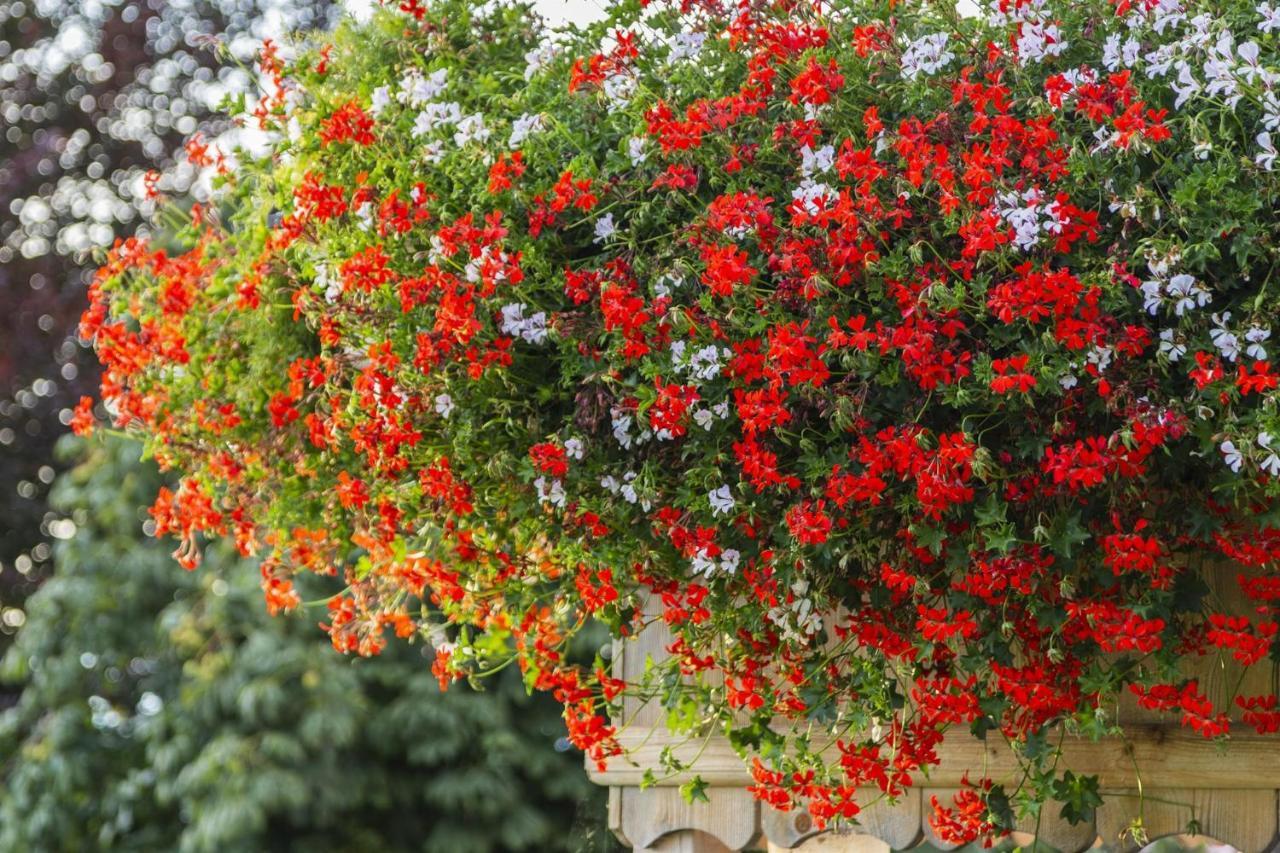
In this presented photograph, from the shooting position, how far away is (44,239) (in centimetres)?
614

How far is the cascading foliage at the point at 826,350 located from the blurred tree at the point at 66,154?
411 cm

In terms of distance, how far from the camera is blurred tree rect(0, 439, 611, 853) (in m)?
4.59

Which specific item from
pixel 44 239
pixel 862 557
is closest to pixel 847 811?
pixel 862 557

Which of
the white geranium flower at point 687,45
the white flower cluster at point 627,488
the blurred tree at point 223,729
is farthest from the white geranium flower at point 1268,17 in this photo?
the blurred tree at point 223,729

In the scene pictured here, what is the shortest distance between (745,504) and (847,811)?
0.43 meters

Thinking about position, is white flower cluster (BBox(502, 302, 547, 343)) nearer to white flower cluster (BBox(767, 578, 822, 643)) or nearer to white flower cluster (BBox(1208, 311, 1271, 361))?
white flower cluster (BBox(767, 578, 822, 643))

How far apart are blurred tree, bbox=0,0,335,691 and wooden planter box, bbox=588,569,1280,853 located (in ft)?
14.2

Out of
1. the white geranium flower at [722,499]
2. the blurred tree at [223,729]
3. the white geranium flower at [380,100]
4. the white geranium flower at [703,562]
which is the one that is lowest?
the blurred tree at [223,729]

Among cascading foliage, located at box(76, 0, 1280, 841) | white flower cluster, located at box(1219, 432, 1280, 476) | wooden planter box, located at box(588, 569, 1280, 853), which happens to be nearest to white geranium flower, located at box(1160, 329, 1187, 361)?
cascading foliage, located at box(76, 0, 1280, 841)

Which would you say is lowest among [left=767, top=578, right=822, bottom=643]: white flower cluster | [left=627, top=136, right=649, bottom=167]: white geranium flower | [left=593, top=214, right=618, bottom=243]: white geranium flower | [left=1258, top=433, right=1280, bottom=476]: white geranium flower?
[left=767, top=578, right=822, bottom=643]: white flower cluster

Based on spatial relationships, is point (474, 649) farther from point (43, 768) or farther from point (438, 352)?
point (43, 768)

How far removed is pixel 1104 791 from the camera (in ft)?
6.12

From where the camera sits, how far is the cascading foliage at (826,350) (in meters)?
1.50

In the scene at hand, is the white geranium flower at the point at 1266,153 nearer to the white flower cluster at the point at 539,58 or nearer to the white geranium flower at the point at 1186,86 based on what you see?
the white geranium flower at the point at 1186,86
